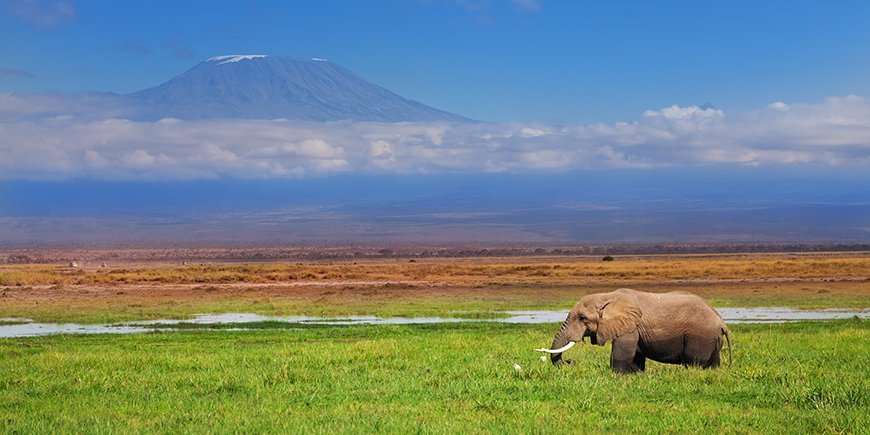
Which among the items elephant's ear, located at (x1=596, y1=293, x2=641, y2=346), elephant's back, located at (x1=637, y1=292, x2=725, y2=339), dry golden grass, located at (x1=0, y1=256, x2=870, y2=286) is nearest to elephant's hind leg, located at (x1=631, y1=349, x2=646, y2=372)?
elephant's back, located at (x1=637, y1=292, x2=725, y2=339)

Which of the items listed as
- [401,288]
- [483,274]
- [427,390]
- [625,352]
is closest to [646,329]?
[625,352]

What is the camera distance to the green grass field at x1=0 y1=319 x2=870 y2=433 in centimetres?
1256

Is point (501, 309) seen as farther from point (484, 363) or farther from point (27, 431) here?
point (27, 431)

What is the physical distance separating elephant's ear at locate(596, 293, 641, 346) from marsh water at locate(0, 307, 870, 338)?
16660 mm

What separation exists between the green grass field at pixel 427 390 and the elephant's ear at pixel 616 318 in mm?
668

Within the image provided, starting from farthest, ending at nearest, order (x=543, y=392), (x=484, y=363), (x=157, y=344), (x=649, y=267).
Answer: (x=649, y=267) < (x=157, y=344) < (x=484, y=363) < (x=543, y=392)

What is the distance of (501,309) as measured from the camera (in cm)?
4088

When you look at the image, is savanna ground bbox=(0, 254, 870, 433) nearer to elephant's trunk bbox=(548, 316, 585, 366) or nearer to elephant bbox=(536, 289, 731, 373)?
elephant's trunk bbox=(548, 316, 585, 366)

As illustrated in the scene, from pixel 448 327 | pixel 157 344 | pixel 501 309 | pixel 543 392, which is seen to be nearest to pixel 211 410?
pixel 543 392

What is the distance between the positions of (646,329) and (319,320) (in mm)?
21094

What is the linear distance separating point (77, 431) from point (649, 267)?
220ft

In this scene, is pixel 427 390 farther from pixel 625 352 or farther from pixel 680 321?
pixel 680 321

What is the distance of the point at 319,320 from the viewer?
3641cm

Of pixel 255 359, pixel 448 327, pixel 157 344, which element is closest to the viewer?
pixel 255 359
